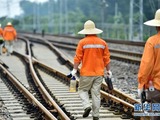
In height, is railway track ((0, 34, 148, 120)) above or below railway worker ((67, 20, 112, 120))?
below

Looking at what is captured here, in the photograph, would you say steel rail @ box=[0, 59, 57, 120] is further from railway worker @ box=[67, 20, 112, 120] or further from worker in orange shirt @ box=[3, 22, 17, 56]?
worker in orange shirt @ box=[3, 22, 17, 56]

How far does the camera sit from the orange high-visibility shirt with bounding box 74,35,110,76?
869 cm

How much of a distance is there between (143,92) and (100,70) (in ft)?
8.15

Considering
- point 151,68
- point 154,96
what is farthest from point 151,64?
point 154,96

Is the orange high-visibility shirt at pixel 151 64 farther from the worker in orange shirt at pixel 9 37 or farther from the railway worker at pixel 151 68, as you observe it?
the worker in orange shirt at pixel 9 37

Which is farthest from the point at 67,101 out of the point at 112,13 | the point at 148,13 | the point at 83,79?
the point at 112,13

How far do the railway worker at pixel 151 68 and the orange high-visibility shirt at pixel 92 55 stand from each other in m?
2.29

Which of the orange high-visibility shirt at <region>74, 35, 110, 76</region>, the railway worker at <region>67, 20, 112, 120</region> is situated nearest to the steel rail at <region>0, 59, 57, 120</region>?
the railway worker at <region>67, 20, 112, 120</region>

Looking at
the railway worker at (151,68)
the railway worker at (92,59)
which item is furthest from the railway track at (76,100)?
the railway worker at (151,68)

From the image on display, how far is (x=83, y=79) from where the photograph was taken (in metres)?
8.90

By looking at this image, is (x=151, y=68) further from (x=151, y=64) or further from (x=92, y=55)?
(x=92, y=55)

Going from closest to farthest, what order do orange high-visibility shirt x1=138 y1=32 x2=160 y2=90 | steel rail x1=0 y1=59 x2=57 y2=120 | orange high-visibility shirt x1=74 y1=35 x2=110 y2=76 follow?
1. orange high-visibility shirt x1=138 y1=32 x2=160 y2=90
2. orange high-visibility shirt x1=74 y1=35 x2=110 y2=76
3. steel rail x1=0 y1=59 x2=57 y2=120

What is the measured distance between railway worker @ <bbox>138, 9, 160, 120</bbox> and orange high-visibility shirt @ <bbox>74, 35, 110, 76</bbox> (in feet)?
7.53

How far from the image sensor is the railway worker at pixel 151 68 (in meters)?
6.25
